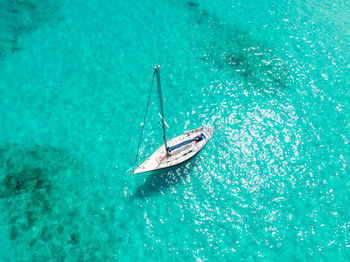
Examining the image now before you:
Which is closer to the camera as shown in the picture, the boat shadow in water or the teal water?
the teal water

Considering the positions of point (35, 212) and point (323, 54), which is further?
point (323, 54)

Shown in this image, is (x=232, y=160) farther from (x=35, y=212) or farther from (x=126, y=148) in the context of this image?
(x=35, y=212)

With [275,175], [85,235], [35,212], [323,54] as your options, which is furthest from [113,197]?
[323,54]

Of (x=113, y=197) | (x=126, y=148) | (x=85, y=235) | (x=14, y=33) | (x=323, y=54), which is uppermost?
(x=323, y=54)

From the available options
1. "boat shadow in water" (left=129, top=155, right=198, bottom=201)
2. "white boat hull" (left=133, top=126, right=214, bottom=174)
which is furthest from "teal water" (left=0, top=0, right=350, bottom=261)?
"white boat hull" (left=133, top=126, right=214, bottom=174)

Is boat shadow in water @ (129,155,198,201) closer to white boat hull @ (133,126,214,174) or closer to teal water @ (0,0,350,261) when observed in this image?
teal water @ (0,0,350,261)

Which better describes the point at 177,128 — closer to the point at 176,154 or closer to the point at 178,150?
the point at 178,150

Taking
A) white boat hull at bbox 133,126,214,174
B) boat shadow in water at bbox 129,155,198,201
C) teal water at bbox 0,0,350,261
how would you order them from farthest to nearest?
boat shadow in water at bbox 129,155,198,201
white boat hull at bbox 133,126,214,174
teal water at bbox 0,0,350,261
